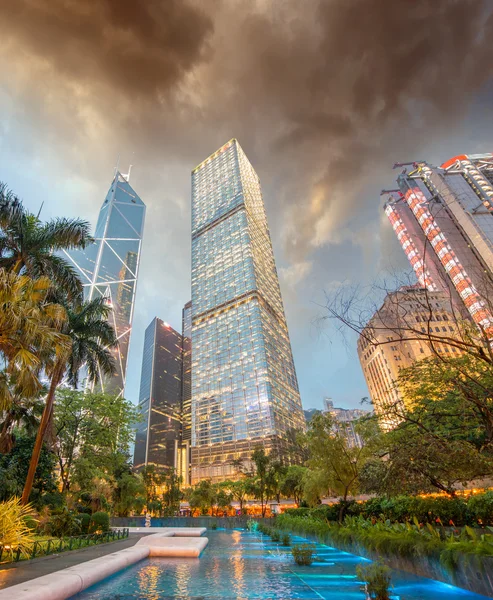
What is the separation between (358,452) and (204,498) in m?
49.2

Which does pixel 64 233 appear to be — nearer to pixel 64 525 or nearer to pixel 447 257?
pixel 64 525

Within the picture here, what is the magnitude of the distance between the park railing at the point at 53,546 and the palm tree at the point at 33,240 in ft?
39.9

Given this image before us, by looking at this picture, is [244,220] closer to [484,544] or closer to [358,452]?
[358,452]

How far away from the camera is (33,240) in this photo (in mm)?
17312

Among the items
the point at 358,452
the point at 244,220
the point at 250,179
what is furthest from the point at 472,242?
the point at 250,179

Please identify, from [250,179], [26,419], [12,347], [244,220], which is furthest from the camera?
[250,179]

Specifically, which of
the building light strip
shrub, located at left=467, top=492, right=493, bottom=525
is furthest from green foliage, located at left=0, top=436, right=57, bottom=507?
the building light strip

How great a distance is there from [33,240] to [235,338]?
121m

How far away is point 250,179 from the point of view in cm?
19838

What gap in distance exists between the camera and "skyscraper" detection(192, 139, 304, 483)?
11856 cm

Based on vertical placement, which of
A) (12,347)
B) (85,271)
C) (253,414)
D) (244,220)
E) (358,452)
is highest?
(244,220)

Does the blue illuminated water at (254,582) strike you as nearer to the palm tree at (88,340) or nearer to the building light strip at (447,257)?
the palm tree at (88,340)

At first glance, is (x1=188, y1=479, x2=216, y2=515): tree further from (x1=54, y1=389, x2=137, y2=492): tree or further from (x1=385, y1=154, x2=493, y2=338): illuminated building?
(x1=385, y1=154, x2=493, y2=338): illuminated building

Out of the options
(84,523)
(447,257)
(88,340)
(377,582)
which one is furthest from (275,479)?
(447,257)
